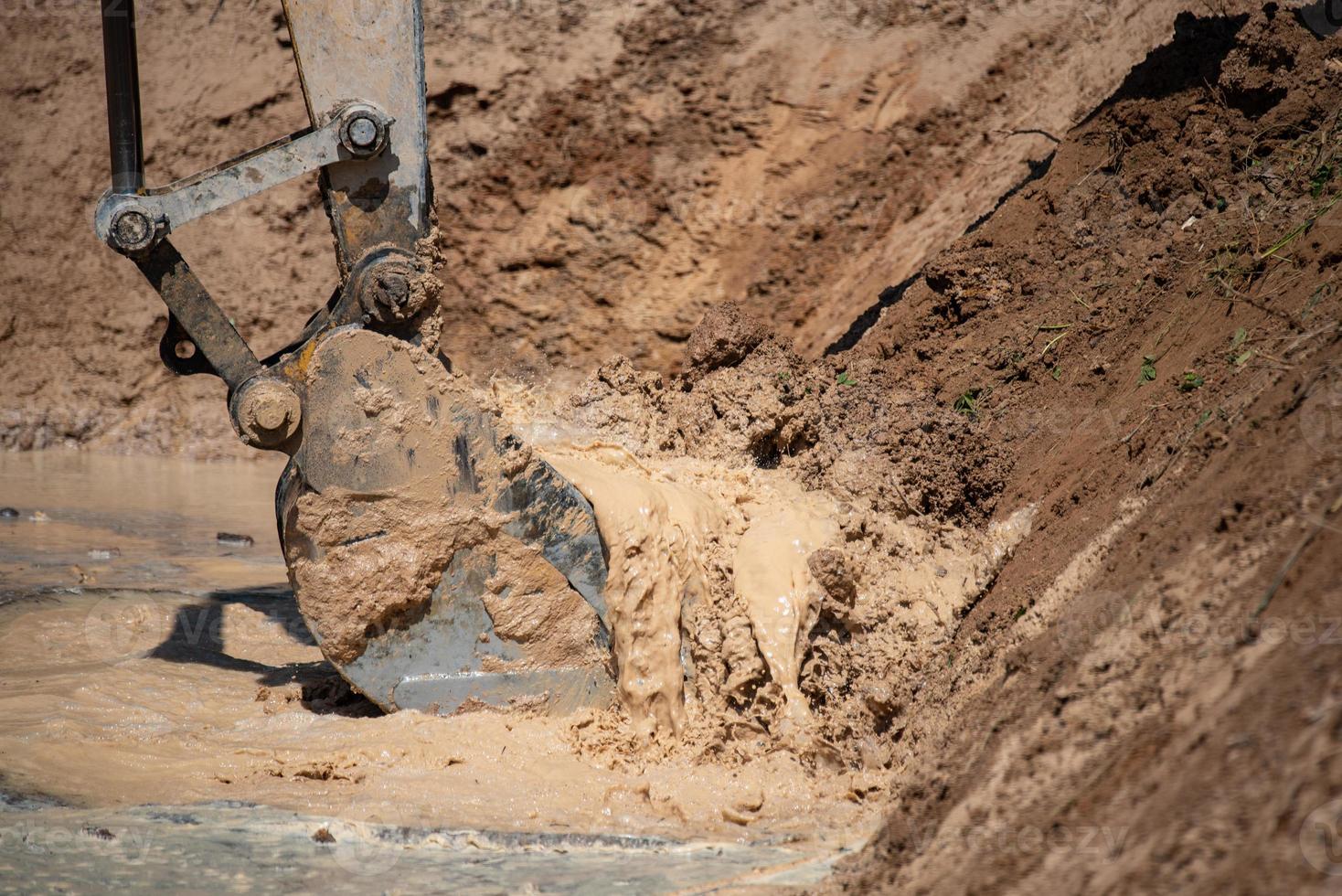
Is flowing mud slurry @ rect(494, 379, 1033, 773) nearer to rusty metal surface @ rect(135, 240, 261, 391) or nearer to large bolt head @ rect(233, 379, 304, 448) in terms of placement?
large bolt head @ rect(233, 379, 304, 448)

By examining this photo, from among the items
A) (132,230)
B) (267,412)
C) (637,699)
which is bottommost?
(637,699)

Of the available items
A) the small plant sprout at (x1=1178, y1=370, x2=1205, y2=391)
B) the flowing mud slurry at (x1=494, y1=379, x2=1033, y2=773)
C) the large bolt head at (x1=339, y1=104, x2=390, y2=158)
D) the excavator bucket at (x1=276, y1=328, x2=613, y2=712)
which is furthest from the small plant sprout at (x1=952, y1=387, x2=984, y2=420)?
the large bolt head at (x1=339, y1=104, x2=390, y2=158)

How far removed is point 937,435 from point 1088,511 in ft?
2.51

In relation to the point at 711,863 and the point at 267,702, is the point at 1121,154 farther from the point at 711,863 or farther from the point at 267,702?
the point at 267,702

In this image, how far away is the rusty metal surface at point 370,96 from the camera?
341 centimetres

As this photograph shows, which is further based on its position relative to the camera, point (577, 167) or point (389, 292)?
point (577, 167)

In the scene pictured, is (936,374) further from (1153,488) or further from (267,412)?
(267,412)

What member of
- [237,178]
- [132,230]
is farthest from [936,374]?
[132,230]

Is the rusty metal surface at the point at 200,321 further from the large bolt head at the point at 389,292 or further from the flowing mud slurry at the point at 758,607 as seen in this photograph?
the flowing mud slurry at the point at 758,607

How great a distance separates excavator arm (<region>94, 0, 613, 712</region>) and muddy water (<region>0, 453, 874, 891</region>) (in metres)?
0.20

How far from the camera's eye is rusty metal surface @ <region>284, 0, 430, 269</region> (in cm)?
341

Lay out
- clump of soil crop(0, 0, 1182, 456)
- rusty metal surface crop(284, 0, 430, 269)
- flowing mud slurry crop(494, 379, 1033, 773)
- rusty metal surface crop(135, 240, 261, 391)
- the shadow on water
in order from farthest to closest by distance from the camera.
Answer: clump of soil crop(0, 0, 1182, 456)
the shadow on water
rusty metal surface crop(135, 240, 261, 391)
rusty metal surface crop(284, 0, 430, 269)
flowing mud slurry crop(494, 379, 1033, 773)

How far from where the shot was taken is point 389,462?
3510 millimetres

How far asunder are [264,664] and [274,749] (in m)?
1.04
